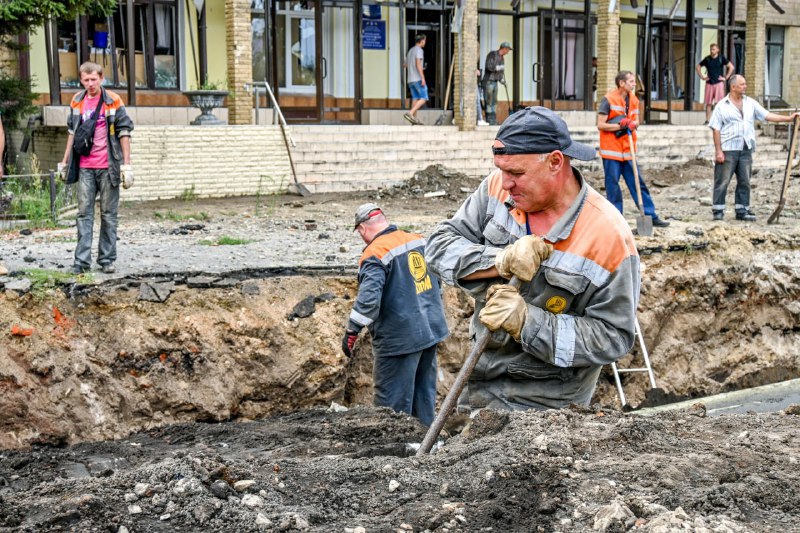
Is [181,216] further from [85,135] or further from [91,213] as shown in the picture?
[85,135]

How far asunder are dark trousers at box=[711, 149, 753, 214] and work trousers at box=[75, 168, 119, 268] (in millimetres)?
7579

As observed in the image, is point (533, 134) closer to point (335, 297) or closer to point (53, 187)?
point (335, 297)

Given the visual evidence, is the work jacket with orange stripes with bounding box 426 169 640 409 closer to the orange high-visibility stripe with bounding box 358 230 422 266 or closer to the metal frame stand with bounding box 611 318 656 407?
the orange high-visibility stripe with bounding box 358 230 422 266

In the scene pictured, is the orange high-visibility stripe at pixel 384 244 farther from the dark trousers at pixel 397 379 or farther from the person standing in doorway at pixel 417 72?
the person standing in doorway at pixel 417 72

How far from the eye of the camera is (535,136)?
144 inches

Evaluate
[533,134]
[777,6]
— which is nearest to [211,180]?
[533,134]

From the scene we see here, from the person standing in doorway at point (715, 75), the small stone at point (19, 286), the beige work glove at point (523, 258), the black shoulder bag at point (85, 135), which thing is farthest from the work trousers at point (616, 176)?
the person standing in doorway at point (715, 75)

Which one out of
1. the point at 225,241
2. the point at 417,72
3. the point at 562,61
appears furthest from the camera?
the point at 562,61

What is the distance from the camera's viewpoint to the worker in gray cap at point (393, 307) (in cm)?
707

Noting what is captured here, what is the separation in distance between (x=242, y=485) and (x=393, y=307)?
4032 millimetres

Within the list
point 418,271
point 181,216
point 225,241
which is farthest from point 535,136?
point 181,216

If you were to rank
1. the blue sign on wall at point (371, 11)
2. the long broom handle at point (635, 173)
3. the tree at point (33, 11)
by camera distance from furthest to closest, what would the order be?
the blue sign on wall at point (371, 11)
the tree at point (33, 11)
the long broom handle at point (635, 173)

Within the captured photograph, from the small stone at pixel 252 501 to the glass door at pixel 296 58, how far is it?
18.4m

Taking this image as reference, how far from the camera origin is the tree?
38.5 ft
